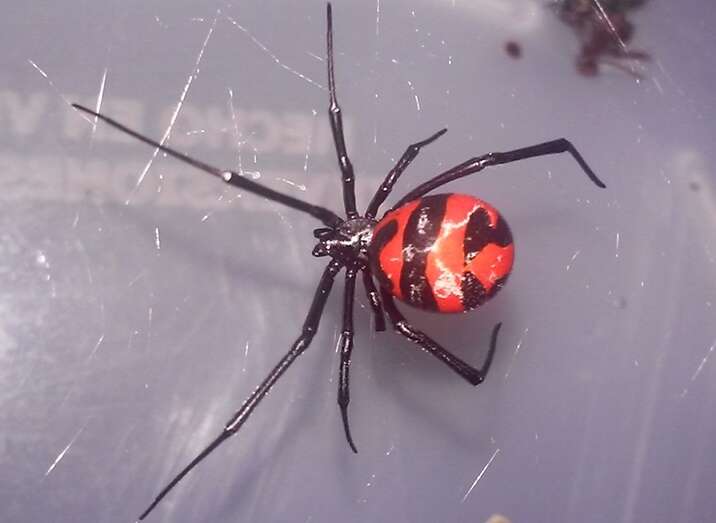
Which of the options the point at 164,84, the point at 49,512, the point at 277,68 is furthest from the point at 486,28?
the point at 49,512

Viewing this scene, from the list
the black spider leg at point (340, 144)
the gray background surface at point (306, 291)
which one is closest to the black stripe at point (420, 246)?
the black spider leg at point (340, 144)

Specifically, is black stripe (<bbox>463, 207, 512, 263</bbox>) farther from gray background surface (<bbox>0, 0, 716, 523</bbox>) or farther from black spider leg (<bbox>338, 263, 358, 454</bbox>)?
gray background surface (<bbox>0, 0, 716, 523</bbox>)

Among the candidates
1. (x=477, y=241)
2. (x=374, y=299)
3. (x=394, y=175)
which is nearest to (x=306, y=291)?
(x=374, y=299)

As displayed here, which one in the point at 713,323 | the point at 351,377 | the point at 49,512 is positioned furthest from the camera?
the point at 713,323

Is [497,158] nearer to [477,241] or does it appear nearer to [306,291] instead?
[477,241]

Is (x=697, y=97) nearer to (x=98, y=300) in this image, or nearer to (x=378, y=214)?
(x=378, y=214)

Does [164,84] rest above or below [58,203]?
above

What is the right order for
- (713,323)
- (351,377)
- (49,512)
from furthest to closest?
(713,323) < (351,377) < (49,512)

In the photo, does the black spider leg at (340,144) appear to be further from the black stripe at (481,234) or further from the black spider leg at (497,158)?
the black stripe at (481,234)
